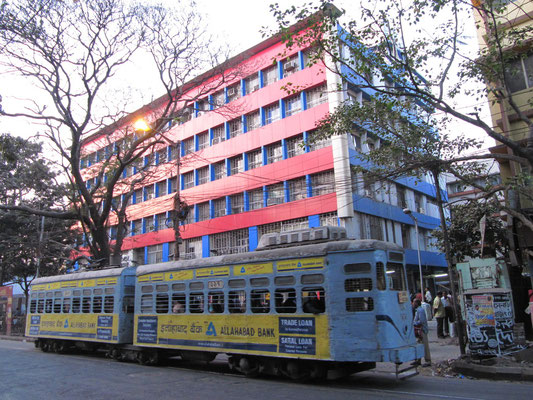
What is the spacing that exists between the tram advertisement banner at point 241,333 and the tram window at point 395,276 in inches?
61.4

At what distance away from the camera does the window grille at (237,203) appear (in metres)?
28.0

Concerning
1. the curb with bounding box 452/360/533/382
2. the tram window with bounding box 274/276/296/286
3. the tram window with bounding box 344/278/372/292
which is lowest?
the curb with bounding box 452/360/533/382

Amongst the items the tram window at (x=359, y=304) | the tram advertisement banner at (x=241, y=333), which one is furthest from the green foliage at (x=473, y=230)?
the tram advertisement banner at (x=241, y=333)

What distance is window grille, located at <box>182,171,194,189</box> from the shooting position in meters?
32.3

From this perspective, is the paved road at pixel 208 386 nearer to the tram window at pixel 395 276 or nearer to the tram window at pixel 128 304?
the tram window at pixel 395 276

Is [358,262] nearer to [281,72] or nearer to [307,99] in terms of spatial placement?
[307,99]

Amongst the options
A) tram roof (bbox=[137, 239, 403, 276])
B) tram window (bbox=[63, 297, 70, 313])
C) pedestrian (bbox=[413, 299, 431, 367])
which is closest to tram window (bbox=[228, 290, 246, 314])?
tram roof (bbox=[137, 239, 403, 276])

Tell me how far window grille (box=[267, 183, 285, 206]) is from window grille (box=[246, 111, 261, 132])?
461 centimetres

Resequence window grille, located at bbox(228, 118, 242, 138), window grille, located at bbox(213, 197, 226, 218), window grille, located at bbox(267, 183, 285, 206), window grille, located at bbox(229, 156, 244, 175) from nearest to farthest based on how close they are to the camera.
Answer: window grille, located at bbox(267, 183, 285, 206) < window grille, located at bbox(229, 156, 244, 175) < window grille, located at bbox(213, 197, 226, 218) < window grille, located at bbox(228, 118, 242, 138)

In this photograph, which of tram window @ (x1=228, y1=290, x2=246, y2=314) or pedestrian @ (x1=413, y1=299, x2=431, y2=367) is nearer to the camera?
tram window @ (x1=228, y1=290, x2=246, y2=314)

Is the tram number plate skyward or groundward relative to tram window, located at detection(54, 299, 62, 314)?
skyward

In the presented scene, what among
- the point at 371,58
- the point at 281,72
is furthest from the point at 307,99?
the point at 371,58

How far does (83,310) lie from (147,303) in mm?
3926

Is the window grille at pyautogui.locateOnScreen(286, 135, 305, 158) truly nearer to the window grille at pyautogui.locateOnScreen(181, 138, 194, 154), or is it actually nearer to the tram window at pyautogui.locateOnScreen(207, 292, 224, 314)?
the window grille at pyautogui.locateOnScreen(181, 138, 194, 154)
